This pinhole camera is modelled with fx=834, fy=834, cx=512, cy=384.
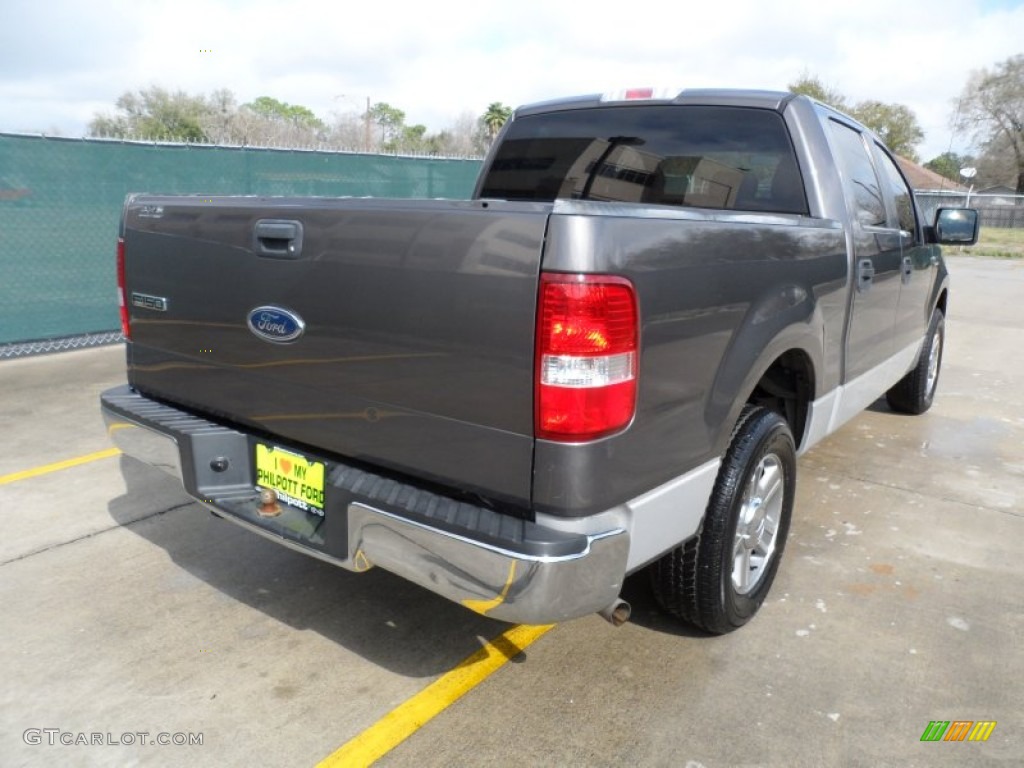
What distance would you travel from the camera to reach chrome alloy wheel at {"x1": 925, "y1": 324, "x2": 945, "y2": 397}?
612cm

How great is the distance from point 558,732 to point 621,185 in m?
2.57

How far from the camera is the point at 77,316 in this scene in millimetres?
8062

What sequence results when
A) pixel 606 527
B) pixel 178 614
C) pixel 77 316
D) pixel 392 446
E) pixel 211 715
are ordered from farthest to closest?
pixel 77 316
pixel 178 614
pixel 211 715
pixel 392 446
pixel 606 527

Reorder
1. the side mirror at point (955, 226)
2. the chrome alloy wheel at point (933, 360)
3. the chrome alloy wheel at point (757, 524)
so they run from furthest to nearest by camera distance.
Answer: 1. the chrome alloy wheel at point (933, 360)
2. the side mirror at point (955, 226)
3. the chrome alloy wheel at point (757, 524)

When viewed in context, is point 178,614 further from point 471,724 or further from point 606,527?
point 606,527

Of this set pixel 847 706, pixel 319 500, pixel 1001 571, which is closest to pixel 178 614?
pixel 319 500

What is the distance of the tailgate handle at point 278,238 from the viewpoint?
2512 mm

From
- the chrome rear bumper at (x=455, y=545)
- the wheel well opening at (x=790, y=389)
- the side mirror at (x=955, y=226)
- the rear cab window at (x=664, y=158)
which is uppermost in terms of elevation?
the rear cab window at (x=664, y=158)

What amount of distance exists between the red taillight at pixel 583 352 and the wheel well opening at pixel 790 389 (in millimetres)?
1282

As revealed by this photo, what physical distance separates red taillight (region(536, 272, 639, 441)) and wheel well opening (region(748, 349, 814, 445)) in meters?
1.28

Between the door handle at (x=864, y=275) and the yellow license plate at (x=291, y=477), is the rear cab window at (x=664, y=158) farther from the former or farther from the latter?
the yellow license plate at (x=291, y=477)

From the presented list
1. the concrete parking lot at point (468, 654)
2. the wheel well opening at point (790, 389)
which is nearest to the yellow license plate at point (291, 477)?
the concrete parking lot at point (468, 654)

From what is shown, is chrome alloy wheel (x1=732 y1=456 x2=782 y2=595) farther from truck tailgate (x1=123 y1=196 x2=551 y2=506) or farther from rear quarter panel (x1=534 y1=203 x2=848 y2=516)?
truck tailgate (x1=123 y1=196 x2=551 y2=506)

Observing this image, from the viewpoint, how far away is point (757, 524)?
3129 mm
